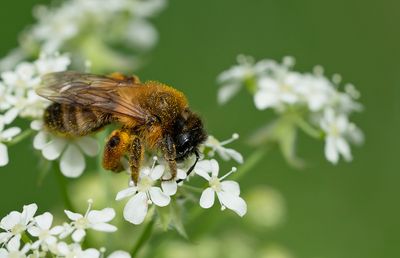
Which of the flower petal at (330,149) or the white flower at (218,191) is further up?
the flower petal at (330,149)

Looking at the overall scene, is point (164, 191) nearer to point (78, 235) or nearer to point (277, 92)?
point (78, 235)

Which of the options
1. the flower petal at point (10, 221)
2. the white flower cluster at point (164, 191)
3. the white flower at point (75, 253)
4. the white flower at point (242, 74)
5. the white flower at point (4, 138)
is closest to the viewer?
the white flower at point (75, 253)

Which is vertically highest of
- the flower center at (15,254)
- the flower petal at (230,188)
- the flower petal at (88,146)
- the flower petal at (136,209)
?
the flower petal at (88,146)

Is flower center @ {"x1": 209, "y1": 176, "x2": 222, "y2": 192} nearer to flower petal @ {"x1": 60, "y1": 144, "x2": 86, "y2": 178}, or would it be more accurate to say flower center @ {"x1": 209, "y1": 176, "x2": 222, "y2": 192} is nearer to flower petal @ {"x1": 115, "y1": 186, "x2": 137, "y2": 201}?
flower petal @ {"x1": 115, "y1": 186, "x2": 137, "y2": 201}

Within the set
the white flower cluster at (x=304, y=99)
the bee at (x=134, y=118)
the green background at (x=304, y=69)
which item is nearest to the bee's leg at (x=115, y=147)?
the bee at (x=134, y=118)

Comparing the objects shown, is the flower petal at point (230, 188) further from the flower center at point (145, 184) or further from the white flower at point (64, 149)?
the white flower at point (64, 149)

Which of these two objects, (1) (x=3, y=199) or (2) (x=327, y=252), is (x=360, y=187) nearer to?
(2) (x=327, y=252)

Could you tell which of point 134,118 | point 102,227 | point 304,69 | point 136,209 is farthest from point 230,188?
point 304,69

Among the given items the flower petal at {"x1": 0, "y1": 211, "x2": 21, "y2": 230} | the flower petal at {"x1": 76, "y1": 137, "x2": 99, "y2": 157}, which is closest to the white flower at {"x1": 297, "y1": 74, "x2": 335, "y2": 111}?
the flower petal at {"x1": 76, "y1": 137, "x2": 99, "y2": 157}
